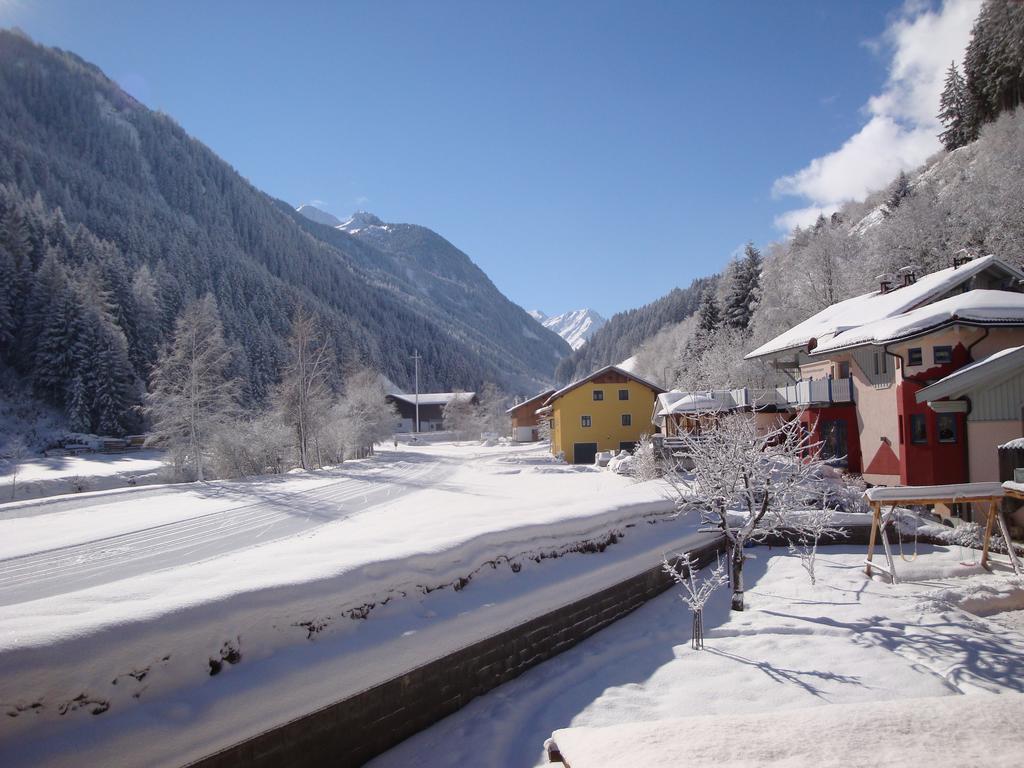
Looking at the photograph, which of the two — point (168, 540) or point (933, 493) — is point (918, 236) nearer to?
point (933, 493)

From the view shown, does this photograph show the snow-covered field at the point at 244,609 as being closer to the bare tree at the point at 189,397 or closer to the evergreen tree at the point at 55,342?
the bare tree at the point at 189,397

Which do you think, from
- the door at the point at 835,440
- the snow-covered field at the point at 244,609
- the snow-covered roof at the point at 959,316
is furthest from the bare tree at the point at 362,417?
the snow-covered roof at the point at 959,316

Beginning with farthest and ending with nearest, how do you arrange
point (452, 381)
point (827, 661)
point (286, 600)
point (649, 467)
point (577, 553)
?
point (452, 381) → point (649, 467) → point (577, 553) → point (827, 661) → point (286, 600)

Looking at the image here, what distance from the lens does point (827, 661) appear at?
8.84 metres

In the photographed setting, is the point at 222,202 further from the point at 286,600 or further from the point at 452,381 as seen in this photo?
the point at 286,600

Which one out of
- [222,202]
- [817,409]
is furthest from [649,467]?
[222,202]

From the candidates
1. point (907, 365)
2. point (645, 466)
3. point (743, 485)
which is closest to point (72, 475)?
point (645, 466)

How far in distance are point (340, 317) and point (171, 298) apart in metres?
47.1

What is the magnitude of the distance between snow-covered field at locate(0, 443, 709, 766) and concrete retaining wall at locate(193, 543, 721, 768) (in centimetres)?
15

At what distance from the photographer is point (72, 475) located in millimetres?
32656

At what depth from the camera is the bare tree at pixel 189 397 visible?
95.1 feet

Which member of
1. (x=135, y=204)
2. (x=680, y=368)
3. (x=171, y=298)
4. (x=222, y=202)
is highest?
(x=222, y=202)

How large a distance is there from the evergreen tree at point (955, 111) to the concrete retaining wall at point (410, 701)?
64.1 m

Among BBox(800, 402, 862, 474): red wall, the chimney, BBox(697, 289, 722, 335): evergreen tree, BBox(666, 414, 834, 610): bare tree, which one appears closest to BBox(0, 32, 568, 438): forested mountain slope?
BBox(666, 414, 834, 610): bare tree
